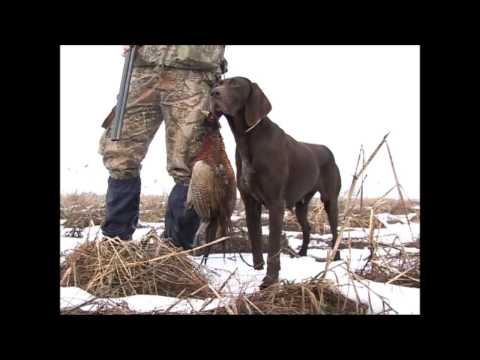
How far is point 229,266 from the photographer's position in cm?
358

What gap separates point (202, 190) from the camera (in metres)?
3.72

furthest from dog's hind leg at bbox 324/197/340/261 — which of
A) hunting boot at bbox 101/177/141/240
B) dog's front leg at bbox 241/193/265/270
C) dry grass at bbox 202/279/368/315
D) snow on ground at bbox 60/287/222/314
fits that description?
snow on ground at bbox 60/287/222/314

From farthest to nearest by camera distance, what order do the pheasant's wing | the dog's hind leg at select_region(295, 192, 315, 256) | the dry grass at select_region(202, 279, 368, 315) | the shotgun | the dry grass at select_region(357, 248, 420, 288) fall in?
the dog's hind leg at select_region(295, 192, 315, 256) < the shotgun < the pheasant's wing < the dry grass at select_region(357, 248, 420, 288) < the dry grass at select_region(202, 279, 368, 315)

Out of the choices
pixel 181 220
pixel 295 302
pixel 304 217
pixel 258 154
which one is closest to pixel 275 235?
pixel 258 154

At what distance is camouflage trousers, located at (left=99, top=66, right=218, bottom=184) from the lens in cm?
400

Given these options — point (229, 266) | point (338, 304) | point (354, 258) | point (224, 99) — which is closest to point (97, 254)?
point (229, 266)

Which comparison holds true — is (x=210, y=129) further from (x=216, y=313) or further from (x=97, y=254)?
(x=216, y=313)

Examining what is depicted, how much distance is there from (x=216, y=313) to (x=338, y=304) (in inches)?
24.8

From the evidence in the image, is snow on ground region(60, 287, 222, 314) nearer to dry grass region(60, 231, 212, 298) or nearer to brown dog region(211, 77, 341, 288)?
dry grass region(60, 231, 212, 298)

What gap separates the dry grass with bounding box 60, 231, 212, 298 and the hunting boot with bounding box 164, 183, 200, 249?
2.92 feet

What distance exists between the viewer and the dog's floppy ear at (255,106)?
319cm

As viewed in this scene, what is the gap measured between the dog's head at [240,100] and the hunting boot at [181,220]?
110 cm

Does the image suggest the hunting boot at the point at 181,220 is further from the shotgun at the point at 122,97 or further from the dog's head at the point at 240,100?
the dog's head at the point at 240,100

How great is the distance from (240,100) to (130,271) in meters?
1.28
